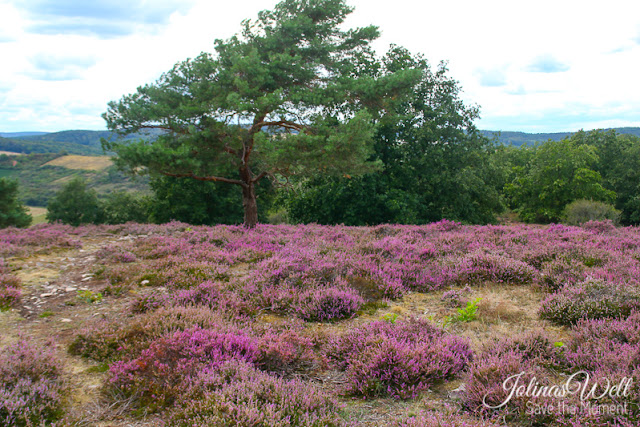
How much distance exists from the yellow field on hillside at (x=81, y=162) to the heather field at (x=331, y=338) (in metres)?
193

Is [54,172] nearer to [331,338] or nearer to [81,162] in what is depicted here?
[81,162]

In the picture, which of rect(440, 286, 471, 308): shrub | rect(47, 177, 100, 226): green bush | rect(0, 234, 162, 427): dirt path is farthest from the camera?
rect(47, 177, 100, 226): green bush

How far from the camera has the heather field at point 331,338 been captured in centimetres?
296

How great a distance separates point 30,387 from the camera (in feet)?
10.4

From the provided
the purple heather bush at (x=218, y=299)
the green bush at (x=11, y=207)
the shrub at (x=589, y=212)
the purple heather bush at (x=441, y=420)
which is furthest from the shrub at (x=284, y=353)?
the green bush at (x=11, y=207)

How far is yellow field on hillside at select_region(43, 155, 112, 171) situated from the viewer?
583 ft

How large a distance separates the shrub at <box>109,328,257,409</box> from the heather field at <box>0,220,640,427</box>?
0.02 meters

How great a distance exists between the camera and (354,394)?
3.37 metres

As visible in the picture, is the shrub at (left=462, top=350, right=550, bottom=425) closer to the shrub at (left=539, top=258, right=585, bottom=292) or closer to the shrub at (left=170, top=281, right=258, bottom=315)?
the shrub at (left=539, top=258, right=585, bottom=292)

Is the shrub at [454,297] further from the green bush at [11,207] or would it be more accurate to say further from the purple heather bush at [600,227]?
the green bush at [11,207]

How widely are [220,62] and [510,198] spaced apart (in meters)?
42.7

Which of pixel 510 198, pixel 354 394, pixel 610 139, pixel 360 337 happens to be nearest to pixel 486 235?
pixel 360 337


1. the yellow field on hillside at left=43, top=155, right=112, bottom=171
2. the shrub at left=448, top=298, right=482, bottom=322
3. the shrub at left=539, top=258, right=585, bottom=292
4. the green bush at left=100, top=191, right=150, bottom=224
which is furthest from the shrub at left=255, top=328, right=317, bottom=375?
the yellow field on hillside at left=43, top=155, right=112, bottom=171

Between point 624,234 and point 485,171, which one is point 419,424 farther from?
point 485,171
